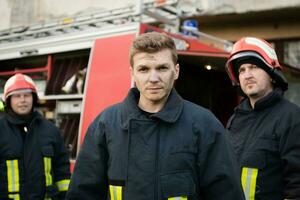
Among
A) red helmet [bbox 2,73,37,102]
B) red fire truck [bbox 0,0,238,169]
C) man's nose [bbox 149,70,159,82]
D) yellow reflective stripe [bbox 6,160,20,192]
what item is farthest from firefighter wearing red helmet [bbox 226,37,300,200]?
red helmet [bbox 2,73,37,102]

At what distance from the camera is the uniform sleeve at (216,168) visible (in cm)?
176

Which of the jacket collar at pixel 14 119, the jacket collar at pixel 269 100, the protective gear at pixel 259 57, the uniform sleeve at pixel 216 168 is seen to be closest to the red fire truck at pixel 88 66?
the jacket collar at pixel 14 119

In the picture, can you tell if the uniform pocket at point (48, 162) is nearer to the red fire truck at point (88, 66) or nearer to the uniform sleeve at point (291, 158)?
the red fire truck at point (88, 66)

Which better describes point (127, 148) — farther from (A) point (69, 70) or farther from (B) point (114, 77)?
(A) point (69, 70)

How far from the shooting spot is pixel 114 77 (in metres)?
4.02

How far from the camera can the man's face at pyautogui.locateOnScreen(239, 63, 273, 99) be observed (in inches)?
97.5

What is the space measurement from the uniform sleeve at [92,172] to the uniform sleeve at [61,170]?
67.4 inches

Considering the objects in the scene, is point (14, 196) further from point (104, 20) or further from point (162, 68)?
point (104, 20)

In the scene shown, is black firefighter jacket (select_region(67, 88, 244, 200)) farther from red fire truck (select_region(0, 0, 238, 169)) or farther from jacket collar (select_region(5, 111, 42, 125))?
red fire truck (select_region(0, 0, 238, 169))

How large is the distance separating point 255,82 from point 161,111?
879mm

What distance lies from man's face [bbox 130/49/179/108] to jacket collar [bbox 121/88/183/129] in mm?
44

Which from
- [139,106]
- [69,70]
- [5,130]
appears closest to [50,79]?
[69,70]

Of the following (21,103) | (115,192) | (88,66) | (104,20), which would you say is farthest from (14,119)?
(115,192)

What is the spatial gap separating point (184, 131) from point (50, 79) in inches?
128
